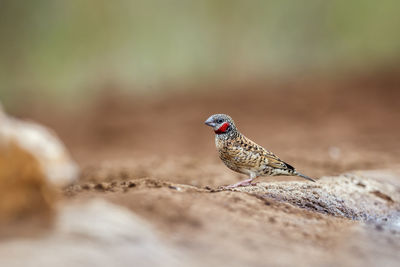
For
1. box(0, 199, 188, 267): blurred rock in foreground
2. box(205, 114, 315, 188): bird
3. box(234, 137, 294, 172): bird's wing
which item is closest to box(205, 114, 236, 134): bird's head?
box(205, 114, 315, 188): bird

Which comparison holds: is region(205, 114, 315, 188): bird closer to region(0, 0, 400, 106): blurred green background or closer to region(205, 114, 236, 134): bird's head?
region(205, 114, 236, 134): bird's head

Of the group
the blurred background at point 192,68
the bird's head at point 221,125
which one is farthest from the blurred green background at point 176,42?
the bird's head at point 221,125

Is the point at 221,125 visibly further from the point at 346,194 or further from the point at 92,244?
the point at 92,244

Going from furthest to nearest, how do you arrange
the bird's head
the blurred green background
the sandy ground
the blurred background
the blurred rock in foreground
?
the blurred green background
the blurred background
the bird's head
the sandy ground
the blurred rock in foreground

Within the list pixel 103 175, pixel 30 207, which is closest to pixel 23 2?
pixel 103 175

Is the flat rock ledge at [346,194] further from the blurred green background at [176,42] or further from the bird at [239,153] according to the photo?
the blurred green background at [176,42]

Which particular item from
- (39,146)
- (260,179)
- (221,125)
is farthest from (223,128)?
(260,179)
